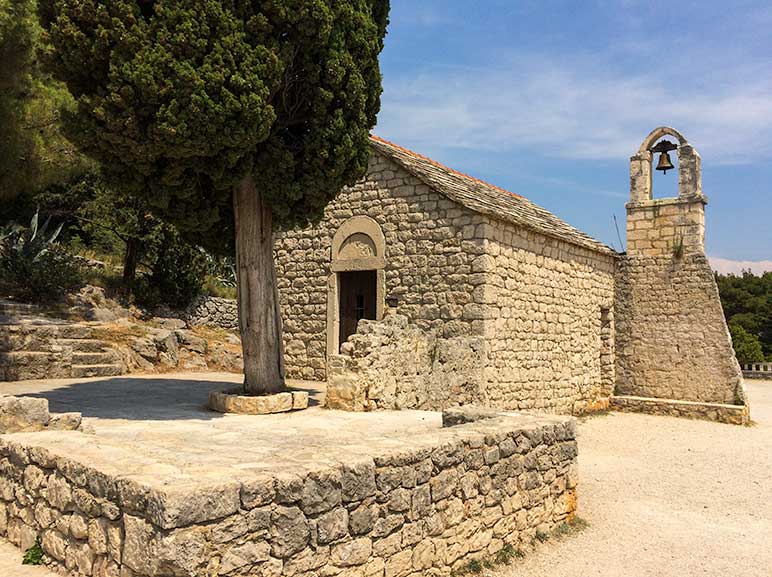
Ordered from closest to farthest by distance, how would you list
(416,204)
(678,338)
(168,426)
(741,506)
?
1. (168,426)
2. (741,506)
3. (416,204)
4. (678,338)

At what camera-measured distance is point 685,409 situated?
13.3 meters


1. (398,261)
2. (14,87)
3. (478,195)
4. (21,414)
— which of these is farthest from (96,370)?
(478,195)

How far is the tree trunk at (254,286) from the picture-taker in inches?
309

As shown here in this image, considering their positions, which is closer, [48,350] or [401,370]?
[401,370]

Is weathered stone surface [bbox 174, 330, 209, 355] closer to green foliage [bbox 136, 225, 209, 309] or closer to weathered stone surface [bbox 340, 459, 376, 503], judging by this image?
green foliage [bbox 136, 225, 209, 309]

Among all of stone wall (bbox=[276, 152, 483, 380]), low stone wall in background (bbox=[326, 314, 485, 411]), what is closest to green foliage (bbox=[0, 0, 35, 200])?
stone wall (bbox=[276, 152, 483, 380])

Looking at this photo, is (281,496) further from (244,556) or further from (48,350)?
(48,350)

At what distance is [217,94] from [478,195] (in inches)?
242

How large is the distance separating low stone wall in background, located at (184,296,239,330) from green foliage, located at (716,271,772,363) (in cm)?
2150

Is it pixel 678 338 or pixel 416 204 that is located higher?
pixel 416 204

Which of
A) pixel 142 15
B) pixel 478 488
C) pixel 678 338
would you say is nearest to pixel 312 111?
pixel 142 15

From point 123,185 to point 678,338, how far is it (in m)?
11.9

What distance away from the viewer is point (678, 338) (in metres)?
13.9

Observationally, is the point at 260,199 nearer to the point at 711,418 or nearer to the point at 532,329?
the point at 532,329
